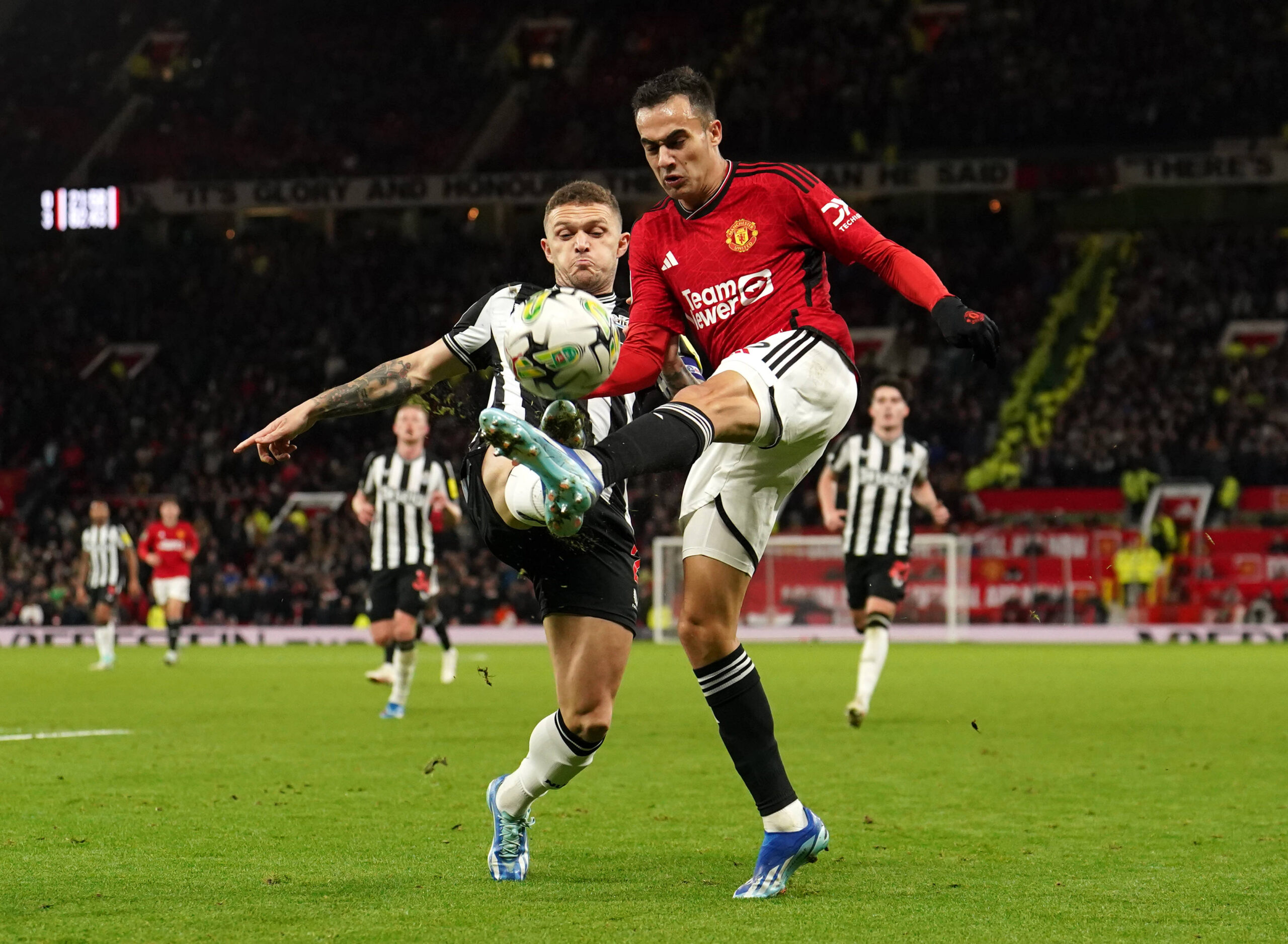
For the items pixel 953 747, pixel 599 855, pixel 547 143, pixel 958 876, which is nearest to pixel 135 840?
pixel 599 855

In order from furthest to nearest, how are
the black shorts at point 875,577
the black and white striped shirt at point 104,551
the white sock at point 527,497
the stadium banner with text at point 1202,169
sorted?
the stadium banner with text at point 1202,169 < the black and white striped shirt at point 104,551 < the black shorts at point 875,577 < the white sock at point 527,497

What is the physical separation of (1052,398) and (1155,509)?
4.53 meters

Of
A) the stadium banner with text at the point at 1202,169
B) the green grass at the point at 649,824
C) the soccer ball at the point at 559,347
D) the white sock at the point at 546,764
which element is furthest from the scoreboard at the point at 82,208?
the soccer ball at the point at 559,347

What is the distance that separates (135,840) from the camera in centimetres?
605

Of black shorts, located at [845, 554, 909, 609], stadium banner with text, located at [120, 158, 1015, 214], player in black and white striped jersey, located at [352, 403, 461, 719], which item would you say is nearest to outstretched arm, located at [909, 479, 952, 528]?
black shorts, located at [845, 554, 909, 609]

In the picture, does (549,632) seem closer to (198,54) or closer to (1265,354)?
(1265,354)

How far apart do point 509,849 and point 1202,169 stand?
3236 centimetres

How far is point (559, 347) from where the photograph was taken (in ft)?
14.6

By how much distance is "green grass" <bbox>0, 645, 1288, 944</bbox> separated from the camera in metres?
4.49

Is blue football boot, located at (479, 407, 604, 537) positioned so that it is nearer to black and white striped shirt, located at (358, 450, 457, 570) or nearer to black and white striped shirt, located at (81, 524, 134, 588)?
black and white striped shirt, located at (358, 450, 457, 570)

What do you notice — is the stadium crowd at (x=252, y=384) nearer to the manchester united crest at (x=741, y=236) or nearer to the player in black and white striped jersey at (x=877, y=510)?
the player in black and white striped jersey at (x=877, y=510)

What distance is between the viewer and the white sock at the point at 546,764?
17.4 ft

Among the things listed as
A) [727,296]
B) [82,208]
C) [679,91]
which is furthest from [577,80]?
[727,296]

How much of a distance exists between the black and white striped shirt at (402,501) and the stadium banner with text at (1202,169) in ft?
80.6
